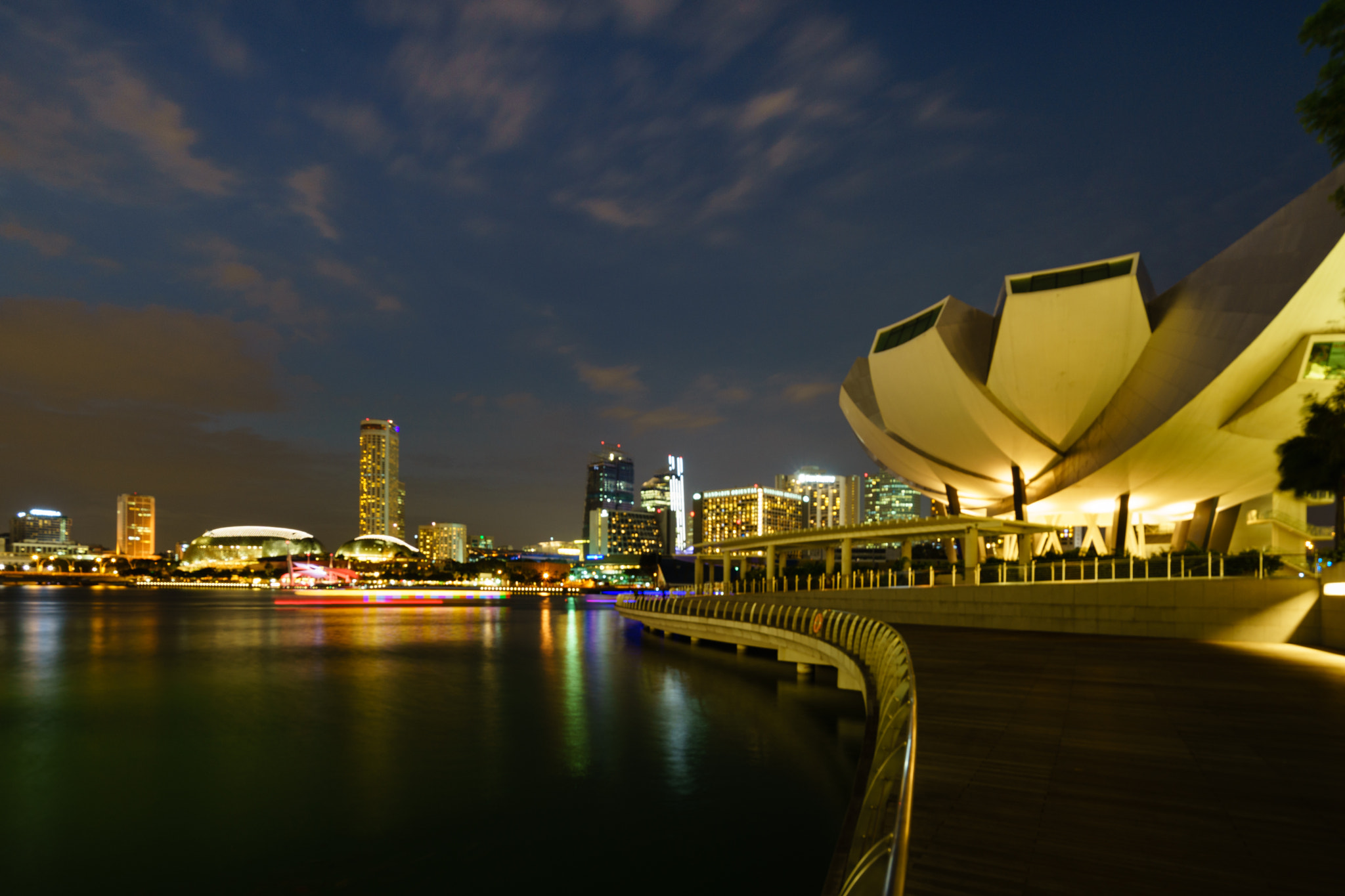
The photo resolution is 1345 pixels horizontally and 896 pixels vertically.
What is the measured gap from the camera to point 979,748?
774 centimetres

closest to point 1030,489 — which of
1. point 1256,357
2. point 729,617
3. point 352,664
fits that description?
point 1256,357

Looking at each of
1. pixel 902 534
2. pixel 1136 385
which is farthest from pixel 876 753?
pixel 1136 385

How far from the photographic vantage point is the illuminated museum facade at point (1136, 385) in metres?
32.5

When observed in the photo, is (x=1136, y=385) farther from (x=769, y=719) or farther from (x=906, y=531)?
(x=769, y=719)

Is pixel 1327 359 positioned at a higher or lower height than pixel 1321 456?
higher

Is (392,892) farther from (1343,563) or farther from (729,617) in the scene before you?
(729,617)

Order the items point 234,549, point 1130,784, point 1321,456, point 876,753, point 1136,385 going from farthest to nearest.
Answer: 1. point 234,549
2. point 1136,385
3. point 1321,456
4. point 876,753
5. point 1130,784

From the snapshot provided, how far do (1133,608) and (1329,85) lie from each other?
1634 cm

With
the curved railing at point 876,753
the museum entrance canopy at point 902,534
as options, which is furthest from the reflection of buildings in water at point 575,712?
the museum entrance canopy at point 902,534

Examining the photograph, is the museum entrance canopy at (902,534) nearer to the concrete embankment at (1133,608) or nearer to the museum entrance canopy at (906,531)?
the museum entrance canopy at (906,531)

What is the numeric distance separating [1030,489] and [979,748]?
4518cm

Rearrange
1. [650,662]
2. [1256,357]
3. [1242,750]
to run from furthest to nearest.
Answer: [650,662]
[1256,357]
[1242,750]

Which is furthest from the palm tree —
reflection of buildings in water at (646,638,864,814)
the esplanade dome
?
the esplanade dome

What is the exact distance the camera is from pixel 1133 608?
21.7 metres
